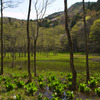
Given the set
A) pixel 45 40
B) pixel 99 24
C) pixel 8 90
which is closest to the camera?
pixel 8 90

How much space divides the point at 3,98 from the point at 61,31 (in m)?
89.7

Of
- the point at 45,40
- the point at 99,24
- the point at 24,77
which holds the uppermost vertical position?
the point at 99,24

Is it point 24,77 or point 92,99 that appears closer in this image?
point 92,99

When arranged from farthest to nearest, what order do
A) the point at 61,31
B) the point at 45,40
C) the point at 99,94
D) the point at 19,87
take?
1. the point at 61,31
2. the point at 45,40
3. the point at 19,87
4. the point at 99,94

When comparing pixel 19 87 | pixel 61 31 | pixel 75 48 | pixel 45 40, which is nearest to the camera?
pixel 19 87

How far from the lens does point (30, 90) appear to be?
734 centimetres

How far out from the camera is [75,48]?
7138 centimetres

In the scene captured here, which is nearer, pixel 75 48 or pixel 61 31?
pixel 75 48

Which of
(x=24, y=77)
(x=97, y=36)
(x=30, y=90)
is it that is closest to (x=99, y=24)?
(x=97, y=36)

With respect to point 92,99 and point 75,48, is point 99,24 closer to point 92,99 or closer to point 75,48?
point 75,48

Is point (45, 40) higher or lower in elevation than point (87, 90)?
higher

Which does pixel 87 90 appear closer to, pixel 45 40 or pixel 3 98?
pixel 3 98

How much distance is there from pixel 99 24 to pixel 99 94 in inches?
1712

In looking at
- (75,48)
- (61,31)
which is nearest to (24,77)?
(75,48)
